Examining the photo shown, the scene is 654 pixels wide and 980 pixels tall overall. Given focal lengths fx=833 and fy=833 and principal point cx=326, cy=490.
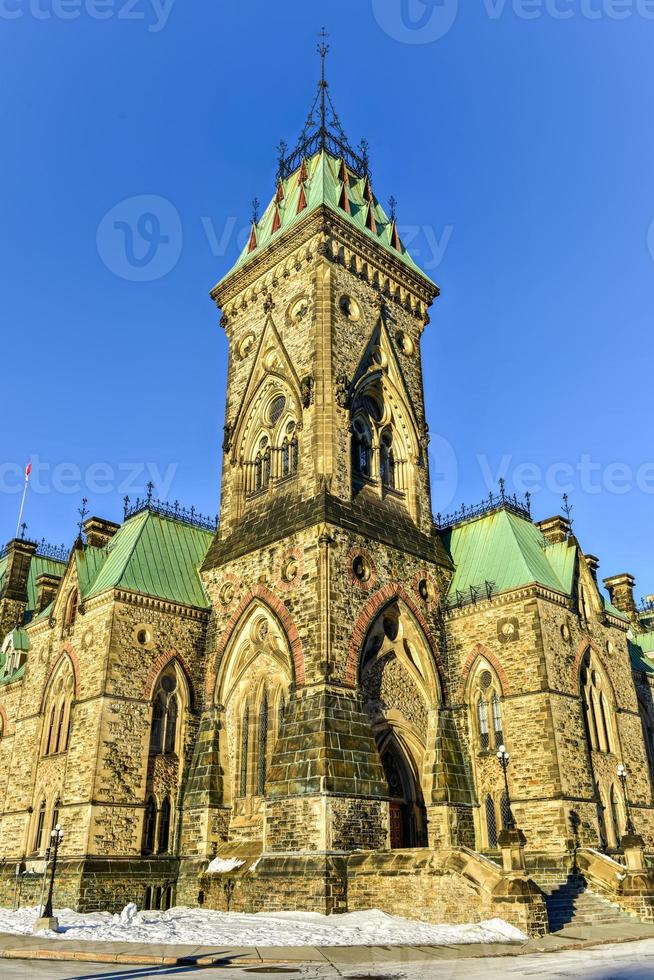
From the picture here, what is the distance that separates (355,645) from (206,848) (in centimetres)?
814

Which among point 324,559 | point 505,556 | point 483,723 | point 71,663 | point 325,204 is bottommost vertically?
point 483,723

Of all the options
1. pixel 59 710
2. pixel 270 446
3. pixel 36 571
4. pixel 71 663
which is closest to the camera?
pixel 71 663

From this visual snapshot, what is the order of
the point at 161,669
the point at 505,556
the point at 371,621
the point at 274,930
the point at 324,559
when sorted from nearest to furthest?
1. the point at 274,930
2. the point at 324,559
3. the point at 371,621
4. the point at 161,669
5. the point at 505,556

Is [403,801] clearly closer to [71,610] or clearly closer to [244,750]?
[244,750]

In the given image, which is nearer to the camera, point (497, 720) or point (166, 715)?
point (497, 720)

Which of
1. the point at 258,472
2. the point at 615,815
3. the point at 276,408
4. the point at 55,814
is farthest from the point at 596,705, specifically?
the point at 55,814

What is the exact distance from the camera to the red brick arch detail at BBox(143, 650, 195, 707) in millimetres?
29280

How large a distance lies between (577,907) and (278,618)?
482 inches

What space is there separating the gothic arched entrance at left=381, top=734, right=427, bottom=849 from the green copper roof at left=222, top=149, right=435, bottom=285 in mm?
20892

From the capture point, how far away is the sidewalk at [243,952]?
16.0 metres

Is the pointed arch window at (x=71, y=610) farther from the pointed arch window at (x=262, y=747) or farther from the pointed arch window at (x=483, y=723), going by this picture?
the pointed arch window at (x=483, y=723)

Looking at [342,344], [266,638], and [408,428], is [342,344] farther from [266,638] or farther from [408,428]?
[266,638]

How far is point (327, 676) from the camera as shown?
25.4 metres

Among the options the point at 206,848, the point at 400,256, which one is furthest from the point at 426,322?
the point at 206,848
